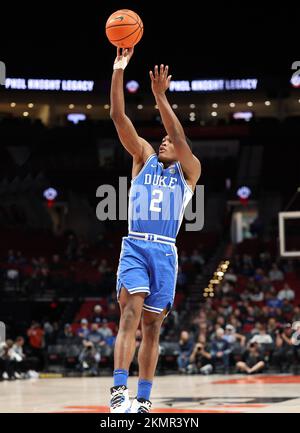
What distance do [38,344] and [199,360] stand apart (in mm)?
5071

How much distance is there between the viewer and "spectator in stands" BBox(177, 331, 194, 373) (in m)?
21.0

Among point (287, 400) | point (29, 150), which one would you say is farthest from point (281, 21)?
point (287, 400)

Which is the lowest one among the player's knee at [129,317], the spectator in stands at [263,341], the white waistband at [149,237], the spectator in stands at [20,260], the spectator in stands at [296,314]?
the spectator in stands at [263,341]

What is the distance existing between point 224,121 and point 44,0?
12.1 metres

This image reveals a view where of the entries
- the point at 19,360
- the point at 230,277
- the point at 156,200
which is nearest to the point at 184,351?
the point at 19,360

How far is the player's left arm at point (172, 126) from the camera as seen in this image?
6816 mm

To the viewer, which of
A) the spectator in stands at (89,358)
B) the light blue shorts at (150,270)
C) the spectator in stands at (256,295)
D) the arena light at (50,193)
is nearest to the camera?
the light blue shorts at (150,270)

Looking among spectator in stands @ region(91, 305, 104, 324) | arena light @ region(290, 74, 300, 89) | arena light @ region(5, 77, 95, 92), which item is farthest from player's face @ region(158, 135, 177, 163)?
arena light @ region(5, 77, 95, 92)

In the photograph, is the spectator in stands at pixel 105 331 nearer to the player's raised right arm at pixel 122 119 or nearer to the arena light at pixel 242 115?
the player's raised right arm at pixel 122 119

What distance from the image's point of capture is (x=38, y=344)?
23.0m

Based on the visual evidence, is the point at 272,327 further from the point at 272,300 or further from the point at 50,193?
the point at 50,193

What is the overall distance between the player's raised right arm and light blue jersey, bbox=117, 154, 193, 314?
103 mm

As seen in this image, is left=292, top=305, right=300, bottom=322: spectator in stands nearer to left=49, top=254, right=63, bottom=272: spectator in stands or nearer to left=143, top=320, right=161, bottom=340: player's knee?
left=49, top=254, right=63, bottom=272: spectator in stands

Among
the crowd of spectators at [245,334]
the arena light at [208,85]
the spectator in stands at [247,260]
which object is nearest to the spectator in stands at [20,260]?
the crowd of spectators at [245,334]
